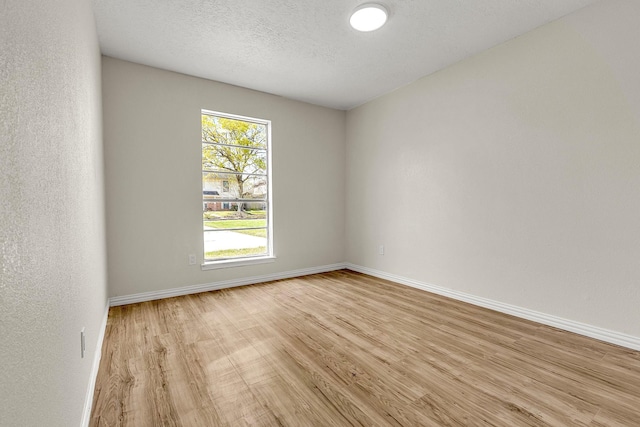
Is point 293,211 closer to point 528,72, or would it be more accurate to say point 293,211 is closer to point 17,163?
point 528,72

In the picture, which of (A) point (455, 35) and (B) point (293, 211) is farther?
(B) point (293, 211)

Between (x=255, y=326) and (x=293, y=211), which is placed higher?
(x=293, y=211)

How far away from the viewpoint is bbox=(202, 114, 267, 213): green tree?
12.0ft

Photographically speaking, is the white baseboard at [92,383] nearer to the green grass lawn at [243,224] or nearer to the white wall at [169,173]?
the white wall at [169,173]

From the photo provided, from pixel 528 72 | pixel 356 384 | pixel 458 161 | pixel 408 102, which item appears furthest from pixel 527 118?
pixel 356 384

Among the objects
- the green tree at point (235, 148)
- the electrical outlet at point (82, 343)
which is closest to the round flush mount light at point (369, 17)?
the green tree at point (235, 148)

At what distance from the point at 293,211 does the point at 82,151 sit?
2805 millimetres

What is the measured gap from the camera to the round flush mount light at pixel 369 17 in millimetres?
2250

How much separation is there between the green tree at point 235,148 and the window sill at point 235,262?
67 centimetres

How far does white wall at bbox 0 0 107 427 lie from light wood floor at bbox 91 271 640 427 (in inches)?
19.7

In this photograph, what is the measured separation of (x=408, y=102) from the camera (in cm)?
369

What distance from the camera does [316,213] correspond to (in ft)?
→ 14.6

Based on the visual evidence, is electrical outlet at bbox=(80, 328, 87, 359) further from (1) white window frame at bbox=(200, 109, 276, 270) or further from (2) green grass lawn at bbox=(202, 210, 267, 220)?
(2) green grass lawn at bbox=(202, 210, 267, 220)

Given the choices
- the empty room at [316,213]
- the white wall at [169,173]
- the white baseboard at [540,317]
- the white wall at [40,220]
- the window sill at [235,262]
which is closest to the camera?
the white wall at [40,220]
